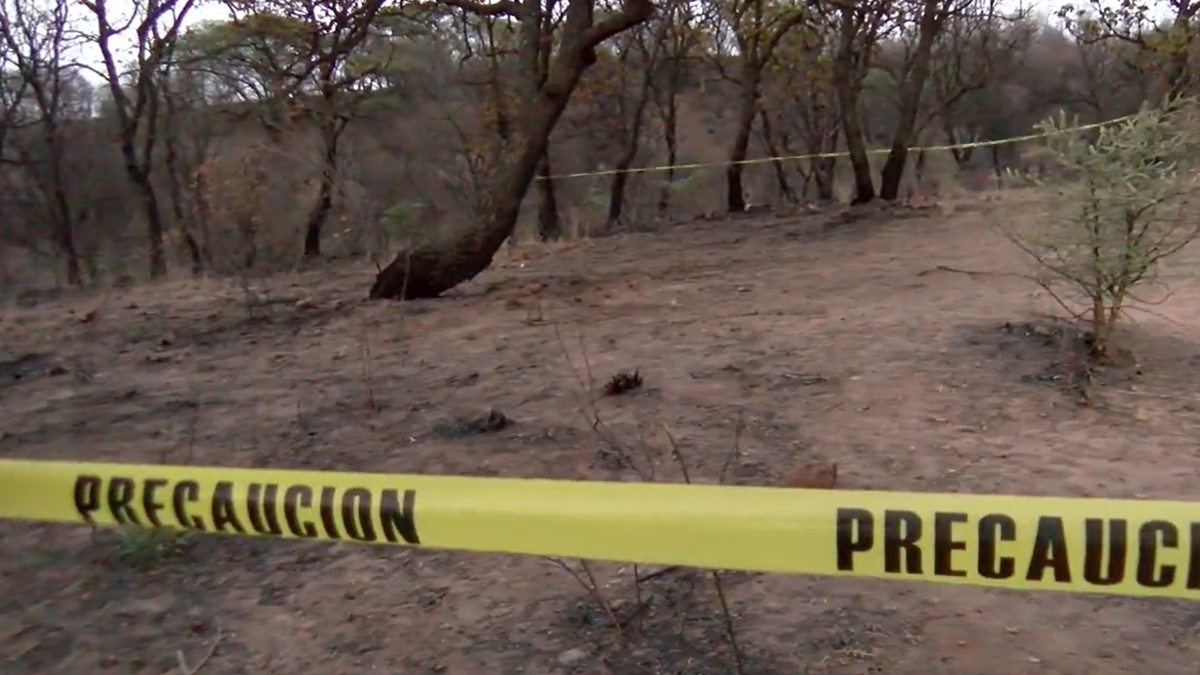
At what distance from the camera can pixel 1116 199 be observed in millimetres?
4719

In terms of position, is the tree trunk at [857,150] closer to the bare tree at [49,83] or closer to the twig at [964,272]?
the twig at [964,272]

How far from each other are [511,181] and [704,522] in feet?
22.6

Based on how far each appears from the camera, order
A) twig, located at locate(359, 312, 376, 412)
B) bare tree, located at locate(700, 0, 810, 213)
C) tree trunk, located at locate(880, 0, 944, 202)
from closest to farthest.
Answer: twig, located at locate(359, 312, 376, 412), tree trunk, located at locate(880, 0, 944, 202), bare tree, located at locate(700, 0, 810, 213)

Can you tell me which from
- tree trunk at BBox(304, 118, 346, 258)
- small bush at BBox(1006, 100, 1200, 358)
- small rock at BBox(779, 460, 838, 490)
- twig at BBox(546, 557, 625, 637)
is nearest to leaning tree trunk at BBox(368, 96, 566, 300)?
tree trunk at BBox(304, 118, 346, 258)

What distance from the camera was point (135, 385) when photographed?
20.4 feet

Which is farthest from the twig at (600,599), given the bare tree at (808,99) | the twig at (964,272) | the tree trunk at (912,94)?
the bare tree at (808,99)

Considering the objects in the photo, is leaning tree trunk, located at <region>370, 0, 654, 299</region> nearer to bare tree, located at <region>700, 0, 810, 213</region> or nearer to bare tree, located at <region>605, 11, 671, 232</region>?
bare tree, located at <region>700, 0, 810, 213</region>

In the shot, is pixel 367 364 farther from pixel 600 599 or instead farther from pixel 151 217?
pixel 151 217

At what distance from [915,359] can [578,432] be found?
1.87 metres

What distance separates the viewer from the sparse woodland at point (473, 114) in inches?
363

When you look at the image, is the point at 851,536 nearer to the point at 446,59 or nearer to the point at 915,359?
the point at 915,359

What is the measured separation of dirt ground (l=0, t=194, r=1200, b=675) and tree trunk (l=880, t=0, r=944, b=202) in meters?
4.39

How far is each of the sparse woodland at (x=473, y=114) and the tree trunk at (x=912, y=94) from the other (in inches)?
1.5

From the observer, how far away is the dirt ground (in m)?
2.87
